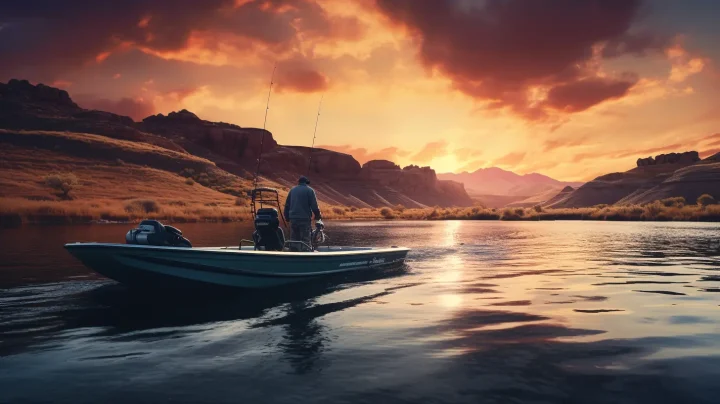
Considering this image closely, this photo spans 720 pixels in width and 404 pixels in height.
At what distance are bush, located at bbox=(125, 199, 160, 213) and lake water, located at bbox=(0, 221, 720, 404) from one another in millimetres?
46409

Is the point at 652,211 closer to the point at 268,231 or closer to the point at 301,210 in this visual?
the point at 301,210

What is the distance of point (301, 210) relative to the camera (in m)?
14.5

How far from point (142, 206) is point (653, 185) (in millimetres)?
153832

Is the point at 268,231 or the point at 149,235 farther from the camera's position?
the point at 268,231

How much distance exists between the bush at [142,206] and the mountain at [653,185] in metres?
112

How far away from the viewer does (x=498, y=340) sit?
830 cm

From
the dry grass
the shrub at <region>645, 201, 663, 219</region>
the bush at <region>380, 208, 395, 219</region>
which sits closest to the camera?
the dry grass

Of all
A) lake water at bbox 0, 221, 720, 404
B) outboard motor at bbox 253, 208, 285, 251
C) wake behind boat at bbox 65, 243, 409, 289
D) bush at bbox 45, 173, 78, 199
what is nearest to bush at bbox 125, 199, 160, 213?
bush at bbox 45, 173, 78, 199

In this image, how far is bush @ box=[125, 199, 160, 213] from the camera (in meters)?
59.2

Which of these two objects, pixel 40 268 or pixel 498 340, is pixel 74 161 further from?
pixel 498 340

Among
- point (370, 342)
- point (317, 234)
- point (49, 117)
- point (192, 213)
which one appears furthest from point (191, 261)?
point (49, 117)

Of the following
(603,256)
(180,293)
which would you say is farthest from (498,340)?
(603,256)

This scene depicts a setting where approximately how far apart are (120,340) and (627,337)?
8427 millimetres

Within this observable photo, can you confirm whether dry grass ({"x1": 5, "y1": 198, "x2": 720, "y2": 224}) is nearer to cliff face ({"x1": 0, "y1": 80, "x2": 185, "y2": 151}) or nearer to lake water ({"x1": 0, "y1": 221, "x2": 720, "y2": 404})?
lake water ({"x1": 0, "y1": 221, "x2": 720, "y2": 404})
